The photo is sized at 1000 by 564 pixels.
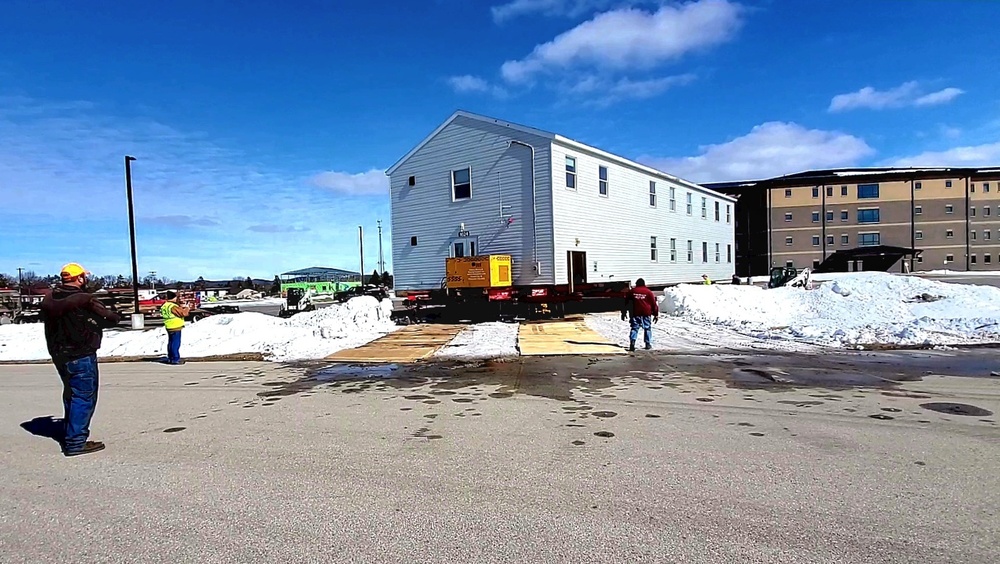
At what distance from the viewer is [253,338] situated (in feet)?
50.2

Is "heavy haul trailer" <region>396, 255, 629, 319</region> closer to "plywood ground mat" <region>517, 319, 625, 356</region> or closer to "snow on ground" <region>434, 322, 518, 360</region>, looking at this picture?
"snow on ground" <region>434, 322, 518, 360</region>

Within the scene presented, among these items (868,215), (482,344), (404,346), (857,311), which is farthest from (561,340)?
(868,215)

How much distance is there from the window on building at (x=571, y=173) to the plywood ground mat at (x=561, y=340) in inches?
223

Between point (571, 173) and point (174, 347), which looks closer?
point (174, 347)

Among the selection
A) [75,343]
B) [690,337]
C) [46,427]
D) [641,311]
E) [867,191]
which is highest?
[867,191]

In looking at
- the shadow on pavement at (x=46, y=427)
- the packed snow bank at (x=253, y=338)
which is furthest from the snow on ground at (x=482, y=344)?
the shadow on pavement at (x=46, y=427)

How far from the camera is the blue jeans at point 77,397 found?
5.78 metres

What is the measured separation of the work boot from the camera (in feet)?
19.1

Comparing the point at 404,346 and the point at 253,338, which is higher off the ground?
the point at 253,338

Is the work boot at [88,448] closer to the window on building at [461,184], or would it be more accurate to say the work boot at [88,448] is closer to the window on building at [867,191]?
the window on building at [461,184]

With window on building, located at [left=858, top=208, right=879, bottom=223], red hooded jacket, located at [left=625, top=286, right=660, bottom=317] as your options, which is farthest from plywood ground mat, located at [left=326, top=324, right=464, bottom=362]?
window on building, located at [left=858, top=208, right=879, bottom=223]

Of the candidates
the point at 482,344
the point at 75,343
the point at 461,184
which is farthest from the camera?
the point at 461,184

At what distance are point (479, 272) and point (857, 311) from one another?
11.4 m

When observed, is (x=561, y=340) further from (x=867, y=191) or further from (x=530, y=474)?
(x=867, y=191)
